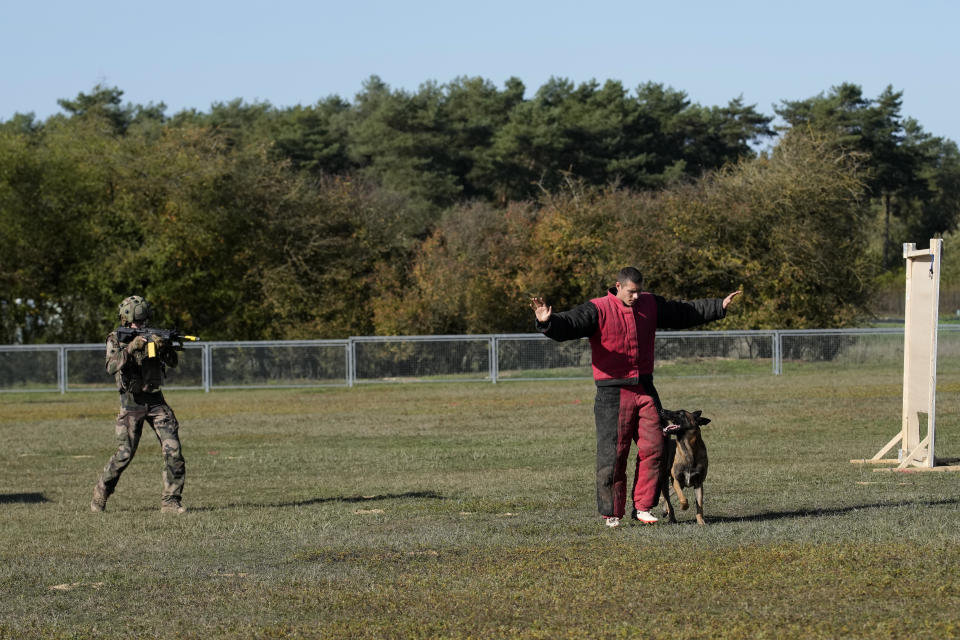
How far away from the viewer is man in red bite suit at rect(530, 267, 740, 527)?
31.9 feet

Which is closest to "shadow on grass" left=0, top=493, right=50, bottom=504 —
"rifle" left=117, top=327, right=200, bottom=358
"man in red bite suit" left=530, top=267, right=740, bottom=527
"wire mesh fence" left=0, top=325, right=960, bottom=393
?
"rifle" left=117, top=327, right=200, bottom=358

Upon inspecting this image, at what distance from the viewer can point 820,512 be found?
10.8m

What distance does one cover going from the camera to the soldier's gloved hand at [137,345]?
11766 mm

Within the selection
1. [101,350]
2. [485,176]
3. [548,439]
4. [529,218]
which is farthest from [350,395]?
[485,176]

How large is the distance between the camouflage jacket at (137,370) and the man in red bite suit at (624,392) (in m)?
4.39

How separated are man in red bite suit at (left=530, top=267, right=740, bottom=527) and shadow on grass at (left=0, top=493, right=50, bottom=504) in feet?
23.3

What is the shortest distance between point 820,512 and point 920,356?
4287 millimetres

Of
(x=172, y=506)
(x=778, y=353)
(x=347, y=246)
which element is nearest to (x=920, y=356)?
(x=172, y=506)

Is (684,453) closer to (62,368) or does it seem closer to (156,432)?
(156,432)

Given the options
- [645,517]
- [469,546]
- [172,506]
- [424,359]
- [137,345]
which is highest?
[137,345]

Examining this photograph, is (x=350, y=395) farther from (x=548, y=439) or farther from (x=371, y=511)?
(x=371, y=511)

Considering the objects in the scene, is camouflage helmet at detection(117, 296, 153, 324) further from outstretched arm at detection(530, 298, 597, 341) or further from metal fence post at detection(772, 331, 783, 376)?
metal fence post at detection(772, 331, 783, 376)

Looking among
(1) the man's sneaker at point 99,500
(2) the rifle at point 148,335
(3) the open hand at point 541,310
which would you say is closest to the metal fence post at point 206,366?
(1) the man's sneaker at point 99,500

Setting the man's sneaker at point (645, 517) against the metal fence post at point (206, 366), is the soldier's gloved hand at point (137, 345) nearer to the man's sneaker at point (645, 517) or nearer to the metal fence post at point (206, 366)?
the man's sneaker at point (645, 517)
